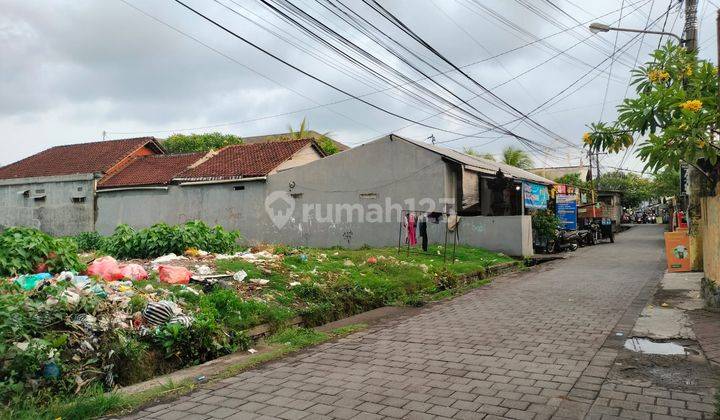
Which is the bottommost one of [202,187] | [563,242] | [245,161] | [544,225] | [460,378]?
[460,378]

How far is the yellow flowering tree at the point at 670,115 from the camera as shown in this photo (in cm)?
660

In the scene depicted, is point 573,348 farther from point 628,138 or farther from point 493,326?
point 628,138

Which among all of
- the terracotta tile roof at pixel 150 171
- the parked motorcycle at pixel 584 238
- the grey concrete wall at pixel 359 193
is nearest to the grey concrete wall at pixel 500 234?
the grey concrete wall at pixel 359 193

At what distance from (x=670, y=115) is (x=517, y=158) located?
3018cm

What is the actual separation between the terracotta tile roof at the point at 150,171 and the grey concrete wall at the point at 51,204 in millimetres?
1369

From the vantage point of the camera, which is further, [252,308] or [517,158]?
[517,158]

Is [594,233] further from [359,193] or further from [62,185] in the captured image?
[62,185]

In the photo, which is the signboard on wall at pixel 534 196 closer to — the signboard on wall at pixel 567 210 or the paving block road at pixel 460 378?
the signboard on wall at pixel 567 210

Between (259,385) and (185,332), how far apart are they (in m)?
1.44

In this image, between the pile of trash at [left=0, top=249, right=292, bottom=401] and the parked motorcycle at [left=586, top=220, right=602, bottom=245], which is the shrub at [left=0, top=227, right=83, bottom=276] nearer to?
the pile of trash at [left=0, top=249, right=292, bottom=401]

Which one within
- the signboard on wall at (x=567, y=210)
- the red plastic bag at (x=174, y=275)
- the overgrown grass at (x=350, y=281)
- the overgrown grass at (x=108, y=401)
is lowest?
the overgrown grass at (x=108, y=401)

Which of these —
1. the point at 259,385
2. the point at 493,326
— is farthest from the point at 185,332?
the point at 493,326

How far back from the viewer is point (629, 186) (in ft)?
218

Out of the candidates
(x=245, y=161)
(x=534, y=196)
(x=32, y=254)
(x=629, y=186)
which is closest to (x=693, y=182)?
(x=534, y=196)
